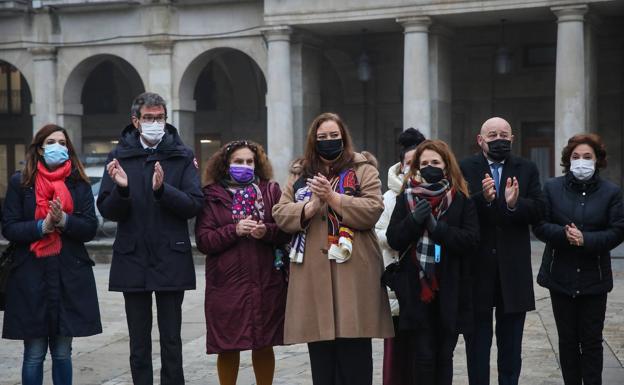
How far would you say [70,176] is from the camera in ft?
24.7

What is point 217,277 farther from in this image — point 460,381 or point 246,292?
point 460,381

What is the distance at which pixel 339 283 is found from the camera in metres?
6.67

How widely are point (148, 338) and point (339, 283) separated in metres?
1.53

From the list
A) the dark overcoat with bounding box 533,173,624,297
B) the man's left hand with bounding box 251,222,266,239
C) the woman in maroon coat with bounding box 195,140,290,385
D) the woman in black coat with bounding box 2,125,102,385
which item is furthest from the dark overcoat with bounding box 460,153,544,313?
the woman in black coat with bounding box 2,125,102,385

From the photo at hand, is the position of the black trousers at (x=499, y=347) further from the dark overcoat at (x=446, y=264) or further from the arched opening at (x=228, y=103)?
the arched opening at (x=228, y=103)

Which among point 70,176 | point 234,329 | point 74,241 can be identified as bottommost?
point 234,329

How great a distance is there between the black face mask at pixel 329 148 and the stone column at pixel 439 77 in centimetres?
1749

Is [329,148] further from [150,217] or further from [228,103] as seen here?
[228,103]

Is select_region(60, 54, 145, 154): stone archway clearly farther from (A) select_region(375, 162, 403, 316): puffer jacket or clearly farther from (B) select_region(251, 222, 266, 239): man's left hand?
(B) select_region(251, 222, 266, 239): man's left hand

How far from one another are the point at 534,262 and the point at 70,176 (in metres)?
12.1

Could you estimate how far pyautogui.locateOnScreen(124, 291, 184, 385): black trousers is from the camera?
23.4 feet

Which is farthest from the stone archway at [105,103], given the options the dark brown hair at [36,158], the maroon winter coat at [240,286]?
the maroon winter coat at [240,286]

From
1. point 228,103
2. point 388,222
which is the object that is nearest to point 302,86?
point 228,103

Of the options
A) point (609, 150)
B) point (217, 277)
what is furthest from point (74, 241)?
point (609, 150)
